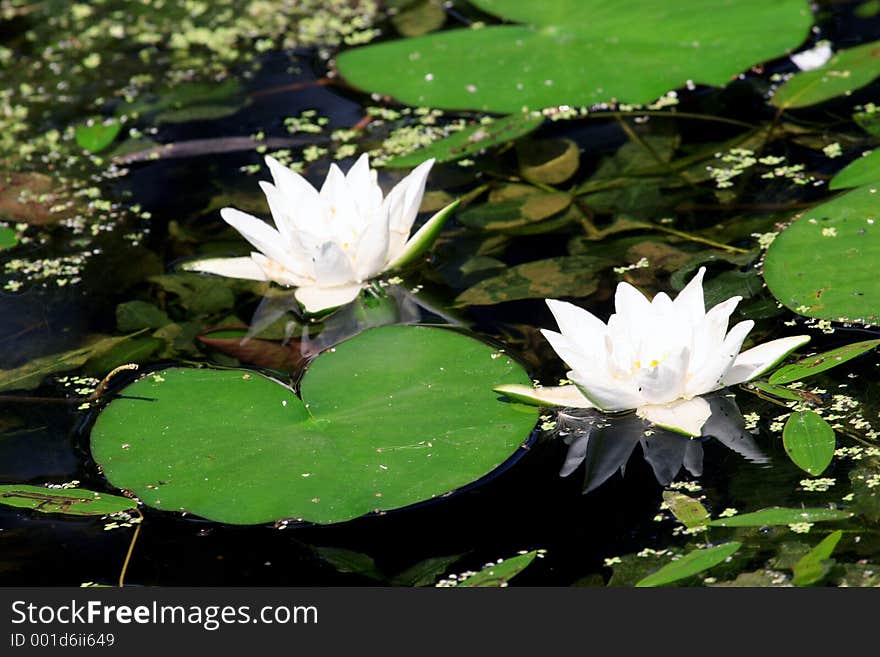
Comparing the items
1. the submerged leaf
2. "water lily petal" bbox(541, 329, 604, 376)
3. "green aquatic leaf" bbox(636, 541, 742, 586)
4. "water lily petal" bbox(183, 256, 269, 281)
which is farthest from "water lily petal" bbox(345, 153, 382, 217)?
"green aquatic leaf" bbox(636, 541, 742, 586)

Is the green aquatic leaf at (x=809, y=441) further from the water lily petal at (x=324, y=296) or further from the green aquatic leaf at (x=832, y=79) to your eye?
the green aquatic leaf at (x=832, y=79)

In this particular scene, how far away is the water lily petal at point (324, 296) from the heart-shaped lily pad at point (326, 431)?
237 millimetres

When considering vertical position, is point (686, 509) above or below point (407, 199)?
below

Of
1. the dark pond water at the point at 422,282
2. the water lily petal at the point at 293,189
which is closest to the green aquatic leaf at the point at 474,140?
the dark pond water at the point at 422,282

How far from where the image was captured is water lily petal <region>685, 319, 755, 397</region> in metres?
2.31

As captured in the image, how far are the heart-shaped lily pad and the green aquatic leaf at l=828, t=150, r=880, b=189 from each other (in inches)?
52.1

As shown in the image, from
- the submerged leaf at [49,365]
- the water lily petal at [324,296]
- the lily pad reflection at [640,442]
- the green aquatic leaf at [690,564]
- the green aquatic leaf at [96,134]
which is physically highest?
the green aquatic leaf at [690,564]

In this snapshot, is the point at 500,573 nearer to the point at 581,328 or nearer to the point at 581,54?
the point at 581,328

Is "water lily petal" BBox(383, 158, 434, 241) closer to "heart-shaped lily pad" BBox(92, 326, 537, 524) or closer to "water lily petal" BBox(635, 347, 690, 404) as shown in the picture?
"heart-shaped lily pad" BBox(92, 326, 537, 524)

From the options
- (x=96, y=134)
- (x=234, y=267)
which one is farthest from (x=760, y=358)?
(x=96, y=134)

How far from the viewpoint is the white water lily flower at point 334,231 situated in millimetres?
2979

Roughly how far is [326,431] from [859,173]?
1880mm

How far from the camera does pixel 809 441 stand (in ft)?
7.37

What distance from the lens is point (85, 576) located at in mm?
2195
